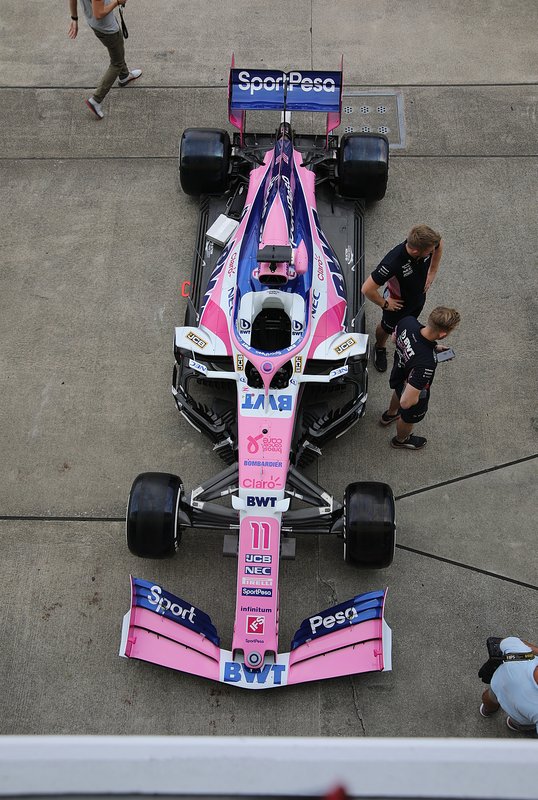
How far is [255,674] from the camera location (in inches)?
193

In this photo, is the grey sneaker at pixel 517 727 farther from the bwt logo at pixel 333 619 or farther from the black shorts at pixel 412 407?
the black shorts at pixel 412 407

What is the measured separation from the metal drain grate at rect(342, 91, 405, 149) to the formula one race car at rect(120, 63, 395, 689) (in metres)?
0.95

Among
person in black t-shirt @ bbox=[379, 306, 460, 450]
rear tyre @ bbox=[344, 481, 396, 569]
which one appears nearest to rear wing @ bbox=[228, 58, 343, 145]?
person in black t-shirt @ bbox=[379, 306, 460, 450]

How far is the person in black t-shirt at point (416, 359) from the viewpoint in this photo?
4.96 m

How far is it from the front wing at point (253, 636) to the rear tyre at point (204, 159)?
397 centimetres

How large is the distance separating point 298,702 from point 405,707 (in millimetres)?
731

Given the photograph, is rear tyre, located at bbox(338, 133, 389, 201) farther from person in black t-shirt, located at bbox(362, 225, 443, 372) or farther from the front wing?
the front wing

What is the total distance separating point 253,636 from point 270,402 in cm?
160

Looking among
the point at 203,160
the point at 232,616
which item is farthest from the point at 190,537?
the point at 203,160

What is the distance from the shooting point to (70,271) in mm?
7223

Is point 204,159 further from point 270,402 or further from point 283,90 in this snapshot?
point 270,402

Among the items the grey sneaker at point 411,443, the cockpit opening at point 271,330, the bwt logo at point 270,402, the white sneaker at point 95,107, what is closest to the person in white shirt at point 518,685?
the grey sneaker at point 411,443

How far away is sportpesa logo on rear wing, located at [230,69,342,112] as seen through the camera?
6.86 metres

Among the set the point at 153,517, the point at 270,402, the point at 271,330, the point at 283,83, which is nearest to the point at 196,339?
the point at 271,330
